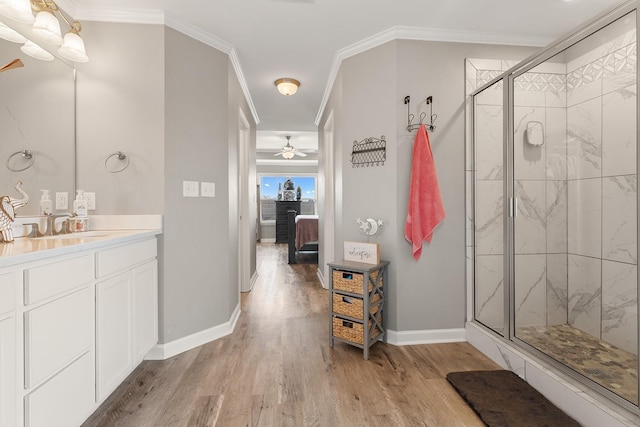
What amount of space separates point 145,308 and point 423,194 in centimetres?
212

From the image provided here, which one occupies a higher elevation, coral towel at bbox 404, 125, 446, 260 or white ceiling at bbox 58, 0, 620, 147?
white ceiling at bbox 58, 0, 620, 147

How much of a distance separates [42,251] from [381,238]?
2085 mm

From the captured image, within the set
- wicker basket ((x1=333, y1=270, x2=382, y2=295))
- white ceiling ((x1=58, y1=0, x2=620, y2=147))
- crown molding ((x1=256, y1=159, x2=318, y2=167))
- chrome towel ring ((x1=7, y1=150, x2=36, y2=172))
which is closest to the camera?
chrome towel ring ((x1=7, y1=150, x2=36, y2=172))

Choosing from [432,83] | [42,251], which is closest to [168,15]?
[42,251]

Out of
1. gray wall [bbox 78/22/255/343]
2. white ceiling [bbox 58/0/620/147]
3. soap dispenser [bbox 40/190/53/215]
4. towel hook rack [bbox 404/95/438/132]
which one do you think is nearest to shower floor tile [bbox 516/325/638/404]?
towel hook rack [bbox 404/95/438/132]

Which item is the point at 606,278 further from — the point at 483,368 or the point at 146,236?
the point at 146,236

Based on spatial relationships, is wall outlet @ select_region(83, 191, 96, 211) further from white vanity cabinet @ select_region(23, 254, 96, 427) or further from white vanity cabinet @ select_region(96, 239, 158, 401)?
white vanity cabinet @ select_region(23, 254, 96, 427)

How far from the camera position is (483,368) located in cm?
206

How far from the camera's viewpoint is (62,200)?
6.72ft

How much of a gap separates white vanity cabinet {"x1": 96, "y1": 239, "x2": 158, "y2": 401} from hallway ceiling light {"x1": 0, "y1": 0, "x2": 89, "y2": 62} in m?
1.25

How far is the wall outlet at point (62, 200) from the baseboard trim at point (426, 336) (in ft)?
8.33

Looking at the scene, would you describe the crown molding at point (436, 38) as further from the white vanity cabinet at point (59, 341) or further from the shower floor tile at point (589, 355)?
the white vanity cabinet at point (59, 341)

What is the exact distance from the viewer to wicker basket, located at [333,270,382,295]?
2.25 meters

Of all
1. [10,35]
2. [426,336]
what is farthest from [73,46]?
[426,336]
